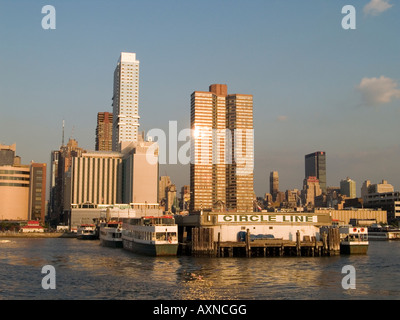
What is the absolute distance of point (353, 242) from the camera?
10419cm

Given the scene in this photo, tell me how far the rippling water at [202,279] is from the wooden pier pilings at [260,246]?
590 centimetres

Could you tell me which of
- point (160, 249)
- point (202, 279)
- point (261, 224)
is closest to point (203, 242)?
point (160, 249)

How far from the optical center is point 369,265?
8219 centimetres

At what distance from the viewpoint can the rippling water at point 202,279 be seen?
5259 cm

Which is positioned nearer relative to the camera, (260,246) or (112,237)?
(260,246)

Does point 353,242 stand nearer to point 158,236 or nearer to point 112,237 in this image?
point 158,236

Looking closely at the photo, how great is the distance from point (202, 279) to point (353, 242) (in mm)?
52223

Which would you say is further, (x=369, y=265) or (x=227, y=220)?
(x=227, y=220)

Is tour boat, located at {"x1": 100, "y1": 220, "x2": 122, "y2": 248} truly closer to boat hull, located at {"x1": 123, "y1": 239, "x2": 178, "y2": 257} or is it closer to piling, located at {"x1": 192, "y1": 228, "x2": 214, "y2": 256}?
boat hull, located at {"x1": 123, "y1": 239, "x2": 178, "y2": 257}

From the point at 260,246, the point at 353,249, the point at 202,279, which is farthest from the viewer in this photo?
the point at 353,249

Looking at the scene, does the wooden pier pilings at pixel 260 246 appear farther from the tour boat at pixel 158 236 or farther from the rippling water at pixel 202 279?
the rippling water at pixel 202 279
